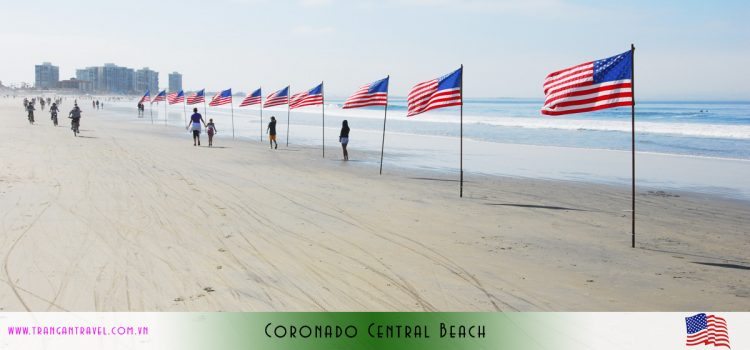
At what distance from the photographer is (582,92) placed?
988 centimetres

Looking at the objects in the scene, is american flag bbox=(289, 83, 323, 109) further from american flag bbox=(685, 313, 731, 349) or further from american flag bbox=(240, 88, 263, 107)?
american flag bbox=(685, 313, 731, 349)

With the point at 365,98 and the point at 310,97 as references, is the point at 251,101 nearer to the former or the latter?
the point at 310,97

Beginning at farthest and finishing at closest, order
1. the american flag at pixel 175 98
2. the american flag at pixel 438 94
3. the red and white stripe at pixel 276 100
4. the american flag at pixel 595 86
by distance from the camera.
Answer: the american flag at pixel 175 98, the red and white stripe at pixel 276 100, the american flag at pixel 438 94, the american flag at pixel 595 86

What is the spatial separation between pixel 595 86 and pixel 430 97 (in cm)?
575

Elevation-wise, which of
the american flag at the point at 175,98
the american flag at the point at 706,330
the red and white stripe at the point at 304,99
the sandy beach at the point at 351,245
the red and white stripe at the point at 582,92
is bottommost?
the american flag at the point at 706,330

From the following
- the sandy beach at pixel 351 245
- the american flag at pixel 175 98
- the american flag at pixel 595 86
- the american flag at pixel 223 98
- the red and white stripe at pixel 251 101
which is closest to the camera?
the sandy beach at pixel 351 245

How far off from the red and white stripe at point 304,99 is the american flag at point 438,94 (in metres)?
8.74

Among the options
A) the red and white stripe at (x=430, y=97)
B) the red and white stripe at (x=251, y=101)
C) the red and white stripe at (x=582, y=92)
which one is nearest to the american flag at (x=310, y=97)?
the red and white stripe at (x=251, y=101)

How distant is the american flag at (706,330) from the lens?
5898 mm

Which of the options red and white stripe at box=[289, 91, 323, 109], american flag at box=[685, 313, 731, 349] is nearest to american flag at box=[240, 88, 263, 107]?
red and white stripe at box=[289, 91, 323, 109]

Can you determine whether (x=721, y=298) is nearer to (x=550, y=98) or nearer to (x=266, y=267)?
(x=550, y=98)

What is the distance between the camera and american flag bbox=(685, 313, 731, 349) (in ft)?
19.4

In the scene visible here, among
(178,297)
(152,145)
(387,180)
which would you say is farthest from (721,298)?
(152,145)

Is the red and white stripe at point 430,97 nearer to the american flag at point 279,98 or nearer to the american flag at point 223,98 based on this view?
the american flag at point 279,98
